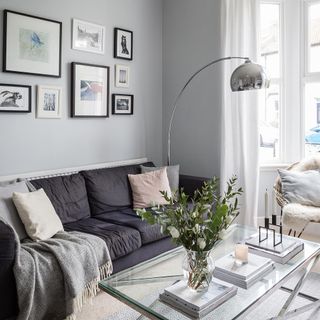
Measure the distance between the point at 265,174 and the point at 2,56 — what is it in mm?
2881

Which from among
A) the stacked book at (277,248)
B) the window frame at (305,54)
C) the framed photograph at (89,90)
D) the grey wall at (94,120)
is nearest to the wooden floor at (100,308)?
the stacked book at (277,248)

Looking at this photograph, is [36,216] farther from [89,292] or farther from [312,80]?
[312,80]

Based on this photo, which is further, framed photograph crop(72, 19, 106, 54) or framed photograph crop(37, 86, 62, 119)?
framed photograph crop(72, 19, 106, 54)

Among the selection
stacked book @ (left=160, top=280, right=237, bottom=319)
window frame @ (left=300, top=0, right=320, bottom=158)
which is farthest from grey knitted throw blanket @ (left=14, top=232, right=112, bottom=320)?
window frame @ (left=300, top=0, right=320, bottom=158)

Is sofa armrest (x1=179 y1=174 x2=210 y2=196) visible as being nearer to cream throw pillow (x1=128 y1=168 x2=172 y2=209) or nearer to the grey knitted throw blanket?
cream throw pillow (x1=128 y1=168 x2=172 y2=209)

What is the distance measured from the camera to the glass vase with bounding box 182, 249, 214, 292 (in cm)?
157

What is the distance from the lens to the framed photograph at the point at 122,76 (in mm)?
3684

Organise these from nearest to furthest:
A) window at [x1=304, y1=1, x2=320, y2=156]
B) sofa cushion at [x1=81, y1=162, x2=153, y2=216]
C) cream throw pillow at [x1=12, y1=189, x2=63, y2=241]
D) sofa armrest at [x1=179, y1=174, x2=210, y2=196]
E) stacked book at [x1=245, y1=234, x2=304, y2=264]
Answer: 1. stacked book at [x1=245, y1=234, x2=304, y2=264]
2. cream throw pillow at [x1=12, y1=189, x2=63, y2=241]
3. sofa cushion at [x1=81, y1=162, x2=153, y2=216]
4. sofa armrest at [x1=179, y1=174, x2=210, y2=196]
5. window at [x1=304, y1=1, x2=320, y2=156]

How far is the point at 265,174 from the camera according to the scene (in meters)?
3.95

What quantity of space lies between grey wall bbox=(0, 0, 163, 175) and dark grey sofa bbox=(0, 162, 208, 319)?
280 mm

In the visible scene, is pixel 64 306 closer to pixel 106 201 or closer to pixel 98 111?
pixel 106 201

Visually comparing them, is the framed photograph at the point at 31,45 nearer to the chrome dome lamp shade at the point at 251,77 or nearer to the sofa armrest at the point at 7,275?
the sofa armrest at the point at 7,275

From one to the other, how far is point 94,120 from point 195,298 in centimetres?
238

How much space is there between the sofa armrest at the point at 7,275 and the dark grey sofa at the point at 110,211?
5cm
